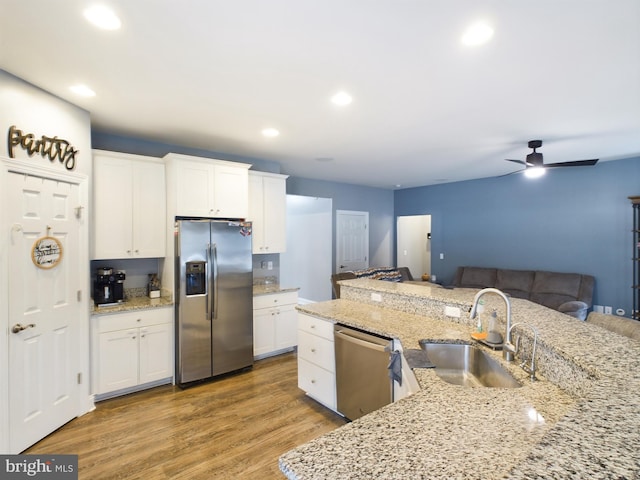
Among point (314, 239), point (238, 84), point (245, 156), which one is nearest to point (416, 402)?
point (238, 84)

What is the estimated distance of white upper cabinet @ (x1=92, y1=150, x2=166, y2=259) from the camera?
3215 millimetres

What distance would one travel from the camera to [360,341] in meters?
2.46

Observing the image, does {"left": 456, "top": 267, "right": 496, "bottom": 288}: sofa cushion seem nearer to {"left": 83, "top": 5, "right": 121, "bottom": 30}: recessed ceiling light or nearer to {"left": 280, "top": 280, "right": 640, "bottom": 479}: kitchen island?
{"left": 280, "top": 280, "right": 640, "bottom": 479}: kitchen island

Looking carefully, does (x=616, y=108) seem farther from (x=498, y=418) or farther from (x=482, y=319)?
(x=498, y=418)

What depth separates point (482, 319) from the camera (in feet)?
7.38

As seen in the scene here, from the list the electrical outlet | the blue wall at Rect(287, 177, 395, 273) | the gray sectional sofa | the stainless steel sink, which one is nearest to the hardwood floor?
the stainless steel sink

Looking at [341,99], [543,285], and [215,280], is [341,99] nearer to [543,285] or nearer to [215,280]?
[215,280]

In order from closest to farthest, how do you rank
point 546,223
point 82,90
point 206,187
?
point 82,90 < point 206,187 < point 546,223

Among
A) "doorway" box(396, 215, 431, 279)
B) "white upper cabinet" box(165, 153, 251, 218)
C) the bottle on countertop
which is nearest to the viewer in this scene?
the bottle on countertop

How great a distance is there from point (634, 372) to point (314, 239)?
597 centimetres

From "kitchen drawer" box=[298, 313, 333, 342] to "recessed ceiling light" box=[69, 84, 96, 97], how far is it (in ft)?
8.27

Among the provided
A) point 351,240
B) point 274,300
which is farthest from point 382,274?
point 274,300

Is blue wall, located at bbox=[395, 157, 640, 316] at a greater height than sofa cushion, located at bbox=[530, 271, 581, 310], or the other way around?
blue wall, located at bbox=[395, 157, 640, 316]

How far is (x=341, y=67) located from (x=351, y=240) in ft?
16.2
